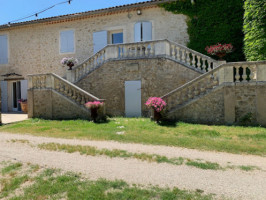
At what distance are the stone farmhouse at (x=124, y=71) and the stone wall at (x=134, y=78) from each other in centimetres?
5

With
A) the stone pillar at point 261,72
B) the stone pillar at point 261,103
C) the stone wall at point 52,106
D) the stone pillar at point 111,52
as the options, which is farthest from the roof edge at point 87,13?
the stone pillar at point 261,103

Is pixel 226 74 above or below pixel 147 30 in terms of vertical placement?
below

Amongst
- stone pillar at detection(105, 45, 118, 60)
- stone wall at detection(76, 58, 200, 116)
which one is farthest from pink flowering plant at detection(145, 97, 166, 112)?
stone pillar at detection(105, 45, 118, 60)

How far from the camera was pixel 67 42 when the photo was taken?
12750 mm

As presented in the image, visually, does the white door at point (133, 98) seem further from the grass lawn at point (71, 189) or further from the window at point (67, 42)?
the grass lawn at point (71, 189)

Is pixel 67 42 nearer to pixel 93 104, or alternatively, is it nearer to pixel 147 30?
pixel 147 30

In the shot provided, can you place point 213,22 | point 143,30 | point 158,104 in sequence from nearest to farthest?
point 158,104 → point 213,22 → point 143,30

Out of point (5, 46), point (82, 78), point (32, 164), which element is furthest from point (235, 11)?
point (5, 46)

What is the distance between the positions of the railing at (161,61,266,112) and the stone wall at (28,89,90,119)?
375 centimetres

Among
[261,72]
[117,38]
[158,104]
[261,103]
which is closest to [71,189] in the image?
[158,104]

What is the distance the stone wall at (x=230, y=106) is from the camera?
6.45 m

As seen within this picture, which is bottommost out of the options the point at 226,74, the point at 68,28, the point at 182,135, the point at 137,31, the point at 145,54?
the point at 182,135

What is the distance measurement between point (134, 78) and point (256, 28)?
5340mm

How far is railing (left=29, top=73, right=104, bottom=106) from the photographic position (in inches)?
331
